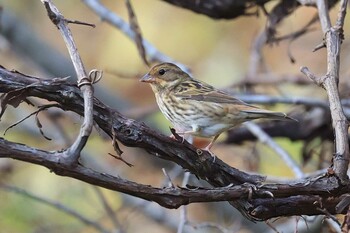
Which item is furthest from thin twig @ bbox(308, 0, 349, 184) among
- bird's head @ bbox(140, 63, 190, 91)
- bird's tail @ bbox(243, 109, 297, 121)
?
bird's head @ bbox(140, 63, 190, 91)

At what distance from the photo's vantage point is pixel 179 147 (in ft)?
7.22

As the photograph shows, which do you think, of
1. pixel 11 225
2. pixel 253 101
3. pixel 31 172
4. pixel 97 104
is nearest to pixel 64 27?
pixel 97 104

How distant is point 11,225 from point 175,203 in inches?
152

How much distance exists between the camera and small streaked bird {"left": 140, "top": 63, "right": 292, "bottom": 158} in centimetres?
338

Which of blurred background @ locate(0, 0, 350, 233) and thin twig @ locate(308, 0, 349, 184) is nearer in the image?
thin twig @ locate(308, 0, 349, 184)

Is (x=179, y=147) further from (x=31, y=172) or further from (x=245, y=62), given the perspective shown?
(x=245, y=62)

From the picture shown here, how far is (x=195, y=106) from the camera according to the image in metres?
3.59

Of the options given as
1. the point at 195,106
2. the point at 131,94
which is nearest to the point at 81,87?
the point at 195,106

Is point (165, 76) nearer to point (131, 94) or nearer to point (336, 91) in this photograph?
point (336, 91)

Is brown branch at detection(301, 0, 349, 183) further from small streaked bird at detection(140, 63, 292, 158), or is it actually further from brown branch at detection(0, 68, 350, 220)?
small streaked bird at detection(140, 63, 292, 158)

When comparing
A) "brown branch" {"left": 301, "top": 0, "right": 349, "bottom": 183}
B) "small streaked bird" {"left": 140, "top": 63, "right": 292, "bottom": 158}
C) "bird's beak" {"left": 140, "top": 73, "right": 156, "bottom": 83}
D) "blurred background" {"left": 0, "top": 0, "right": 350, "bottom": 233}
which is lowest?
"brown branch" {"left": 301, "top": 0, "right": 349, "bottom": 183}

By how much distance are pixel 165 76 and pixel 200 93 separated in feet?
0.77

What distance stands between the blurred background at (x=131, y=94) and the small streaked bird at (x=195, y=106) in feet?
1.32

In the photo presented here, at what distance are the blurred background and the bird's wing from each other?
0.39 m
